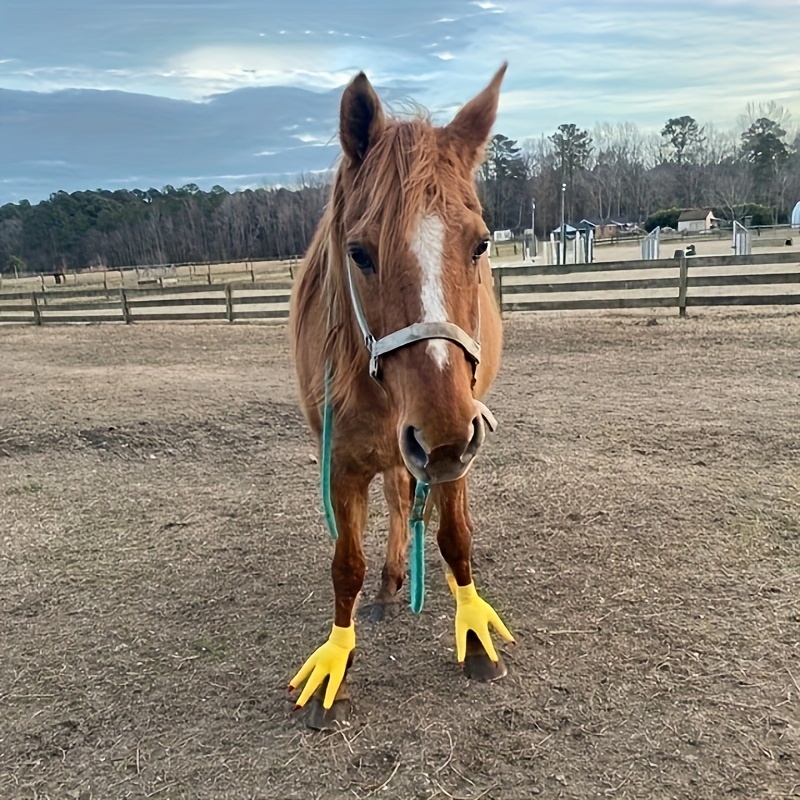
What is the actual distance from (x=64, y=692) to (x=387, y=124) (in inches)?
101

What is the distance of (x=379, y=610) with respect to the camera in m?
3.05

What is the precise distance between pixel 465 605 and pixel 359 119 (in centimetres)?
198

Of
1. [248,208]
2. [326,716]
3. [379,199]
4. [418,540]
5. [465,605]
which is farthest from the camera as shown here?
[248,208]

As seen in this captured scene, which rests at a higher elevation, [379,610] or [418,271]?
[418,271]

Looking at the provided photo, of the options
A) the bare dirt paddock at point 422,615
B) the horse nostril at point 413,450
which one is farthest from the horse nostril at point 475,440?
the bare dirt paddock at point 422,615

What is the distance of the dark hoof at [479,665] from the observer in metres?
2.54

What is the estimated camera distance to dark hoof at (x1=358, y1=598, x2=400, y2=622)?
9.88 ft

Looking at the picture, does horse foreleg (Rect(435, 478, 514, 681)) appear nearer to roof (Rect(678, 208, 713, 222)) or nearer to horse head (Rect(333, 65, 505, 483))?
horse head (Rect(333, 65, 505, 483))

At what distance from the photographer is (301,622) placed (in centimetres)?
301

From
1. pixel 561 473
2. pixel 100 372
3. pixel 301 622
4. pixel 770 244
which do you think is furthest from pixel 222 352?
pixel 770 244

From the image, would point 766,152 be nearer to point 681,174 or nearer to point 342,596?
point 681,174

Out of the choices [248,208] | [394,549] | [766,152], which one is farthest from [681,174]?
[394,549]

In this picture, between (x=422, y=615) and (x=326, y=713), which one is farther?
(x=422, y=615)

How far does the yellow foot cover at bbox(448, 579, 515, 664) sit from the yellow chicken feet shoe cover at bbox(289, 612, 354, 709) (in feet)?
1.49
